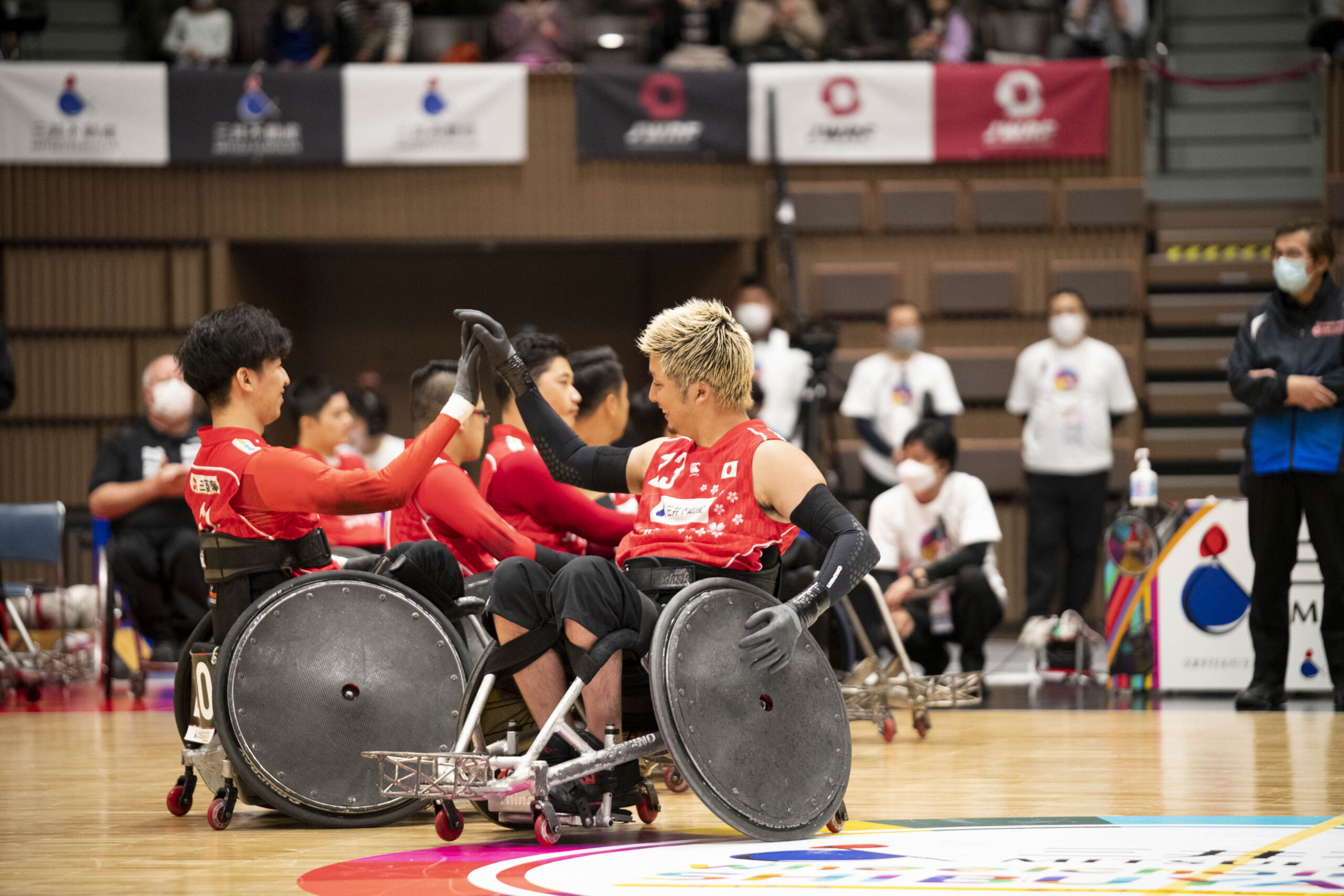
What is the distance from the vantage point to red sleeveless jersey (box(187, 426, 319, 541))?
3.59 m

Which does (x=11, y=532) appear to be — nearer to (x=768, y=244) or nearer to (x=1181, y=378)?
(x=768, y=244)

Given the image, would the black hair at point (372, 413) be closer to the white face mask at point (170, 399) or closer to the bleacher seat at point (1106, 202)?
the white face mask at point (170, 399)

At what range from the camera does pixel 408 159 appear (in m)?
9.80

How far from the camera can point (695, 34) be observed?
33.6 ft

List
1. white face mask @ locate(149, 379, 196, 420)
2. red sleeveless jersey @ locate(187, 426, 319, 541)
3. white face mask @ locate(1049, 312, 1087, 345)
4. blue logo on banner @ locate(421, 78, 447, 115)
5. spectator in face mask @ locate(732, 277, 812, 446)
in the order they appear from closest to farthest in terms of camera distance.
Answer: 1. red sleeveless jersey @ locate(187, 426, 319, 541)
2. white face mask @ locate(149, 379, 196, 420)
3. white face mask @ locate(1049, 312, 1087, 345)
4. spectator in face mask @ locate(732, 277, 812, 446)
5. blue logo on banner @ locate(421, 78, 447, 115)

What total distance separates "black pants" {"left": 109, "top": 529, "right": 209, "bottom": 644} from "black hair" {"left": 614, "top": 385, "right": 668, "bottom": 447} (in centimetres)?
204

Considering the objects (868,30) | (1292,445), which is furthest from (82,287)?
(1292,445)

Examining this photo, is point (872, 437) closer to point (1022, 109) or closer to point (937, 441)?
point (937, 441)

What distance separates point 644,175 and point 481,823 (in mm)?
6835

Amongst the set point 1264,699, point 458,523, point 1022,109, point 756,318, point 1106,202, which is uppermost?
point 1022,109

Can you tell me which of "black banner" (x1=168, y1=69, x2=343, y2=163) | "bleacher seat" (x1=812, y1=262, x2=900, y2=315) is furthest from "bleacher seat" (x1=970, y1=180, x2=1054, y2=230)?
"black banner" (x1=168, y1=69, x2=343, y2=163)

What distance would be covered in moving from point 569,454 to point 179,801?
126 centimetres

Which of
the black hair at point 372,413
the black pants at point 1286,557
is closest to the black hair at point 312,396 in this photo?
the black hair at point 372,413

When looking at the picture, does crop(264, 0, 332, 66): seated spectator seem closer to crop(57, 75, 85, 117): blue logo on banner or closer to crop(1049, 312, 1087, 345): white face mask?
crop(57, 75, 85, 117): blue logo on banner
